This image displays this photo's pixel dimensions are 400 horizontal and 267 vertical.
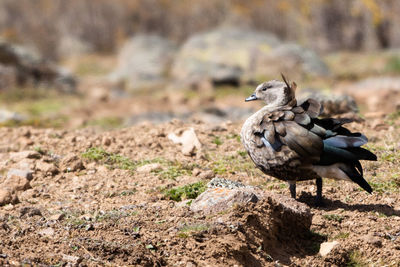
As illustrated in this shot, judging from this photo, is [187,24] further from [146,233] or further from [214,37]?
[146,233]

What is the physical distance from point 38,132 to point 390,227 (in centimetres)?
492

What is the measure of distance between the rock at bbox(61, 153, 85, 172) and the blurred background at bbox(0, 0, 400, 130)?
3872 millimetres

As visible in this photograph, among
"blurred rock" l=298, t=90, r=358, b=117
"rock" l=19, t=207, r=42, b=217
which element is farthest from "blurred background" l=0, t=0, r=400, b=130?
"rock" l=19, t=207, r=42, b=217

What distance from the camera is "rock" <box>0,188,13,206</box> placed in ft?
16.7

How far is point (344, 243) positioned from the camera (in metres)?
4.55

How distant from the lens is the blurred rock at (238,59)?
1619 centimetres

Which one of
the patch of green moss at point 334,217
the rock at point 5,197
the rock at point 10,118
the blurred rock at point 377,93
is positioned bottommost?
the patch of green moss at point 334,217

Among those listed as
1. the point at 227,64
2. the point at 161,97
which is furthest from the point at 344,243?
the point at 227,64

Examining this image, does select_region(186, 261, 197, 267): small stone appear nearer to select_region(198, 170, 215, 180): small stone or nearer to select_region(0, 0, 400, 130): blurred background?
select_region(198, 170, 215, 180): small stone

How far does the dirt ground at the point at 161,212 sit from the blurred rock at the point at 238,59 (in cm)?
905

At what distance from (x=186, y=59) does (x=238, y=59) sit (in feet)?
5.45

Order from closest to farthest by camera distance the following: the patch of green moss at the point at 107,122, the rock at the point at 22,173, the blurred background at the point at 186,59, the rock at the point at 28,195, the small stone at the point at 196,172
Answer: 1. the rock at the point at 28,195
2. the rock at the point at 22,173
3. the small stone at the point at 196,172
4. the patch of green moss at the point at 107,122
5. the blurred background at the point at 186,59

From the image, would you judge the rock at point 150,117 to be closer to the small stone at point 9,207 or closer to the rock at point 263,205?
the small stone at point 9,207

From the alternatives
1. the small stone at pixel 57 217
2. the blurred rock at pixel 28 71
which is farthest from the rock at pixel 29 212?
the blurred rock at pixel 28 71
